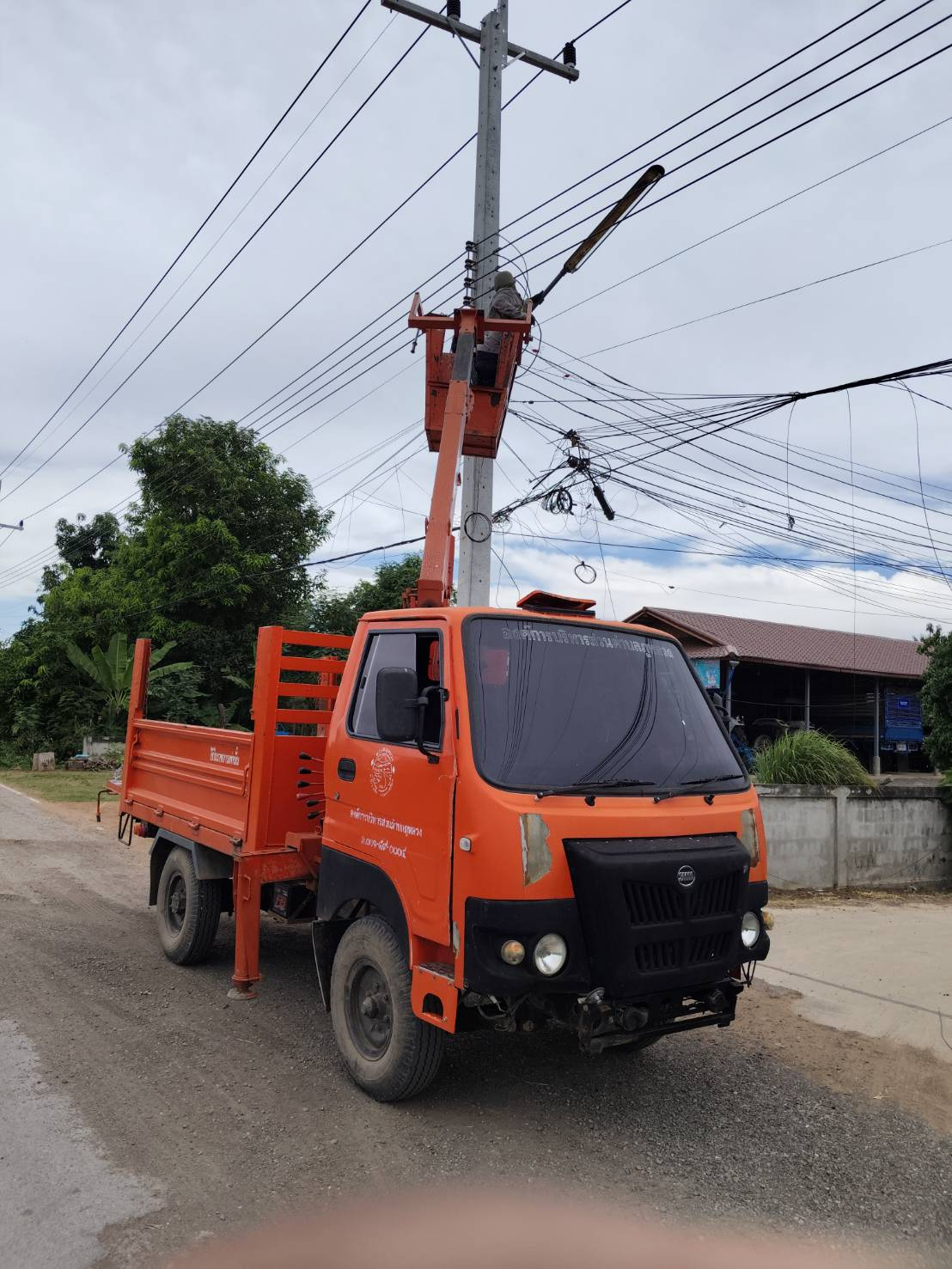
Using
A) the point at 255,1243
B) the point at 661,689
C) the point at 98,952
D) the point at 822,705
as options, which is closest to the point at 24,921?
the point at 98,952

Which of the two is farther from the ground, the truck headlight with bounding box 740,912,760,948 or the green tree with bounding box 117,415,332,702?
the green tree with bounding box 117,415,332,702

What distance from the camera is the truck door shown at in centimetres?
386

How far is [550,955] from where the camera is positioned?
11.7ft

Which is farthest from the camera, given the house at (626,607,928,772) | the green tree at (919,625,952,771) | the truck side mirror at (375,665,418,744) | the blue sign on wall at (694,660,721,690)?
the house at (626,607,928,772)

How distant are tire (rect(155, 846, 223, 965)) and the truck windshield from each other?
323 centimetres

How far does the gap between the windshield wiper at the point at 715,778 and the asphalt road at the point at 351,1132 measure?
1576 millimetres

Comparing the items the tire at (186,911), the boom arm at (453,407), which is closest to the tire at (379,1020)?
the tire at (186,911)

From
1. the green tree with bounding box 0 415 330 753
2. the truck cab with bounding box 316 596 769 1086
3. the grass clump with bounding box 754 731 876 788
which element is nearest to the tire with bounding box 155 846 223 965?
the truck cab with bounding box 316 596 769 1086

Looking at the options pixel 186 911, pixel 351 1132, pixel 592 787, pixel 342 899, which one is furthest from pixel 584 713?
pixel 186 911

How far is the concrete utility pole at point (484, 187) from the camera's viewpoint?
9.09 m

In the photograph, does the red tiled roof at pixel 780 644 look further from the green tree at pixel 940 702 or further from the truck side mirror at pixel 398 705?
the truck side mirror at pixel 398 705

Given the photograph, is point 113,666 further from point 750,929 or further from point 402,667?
point 750,929

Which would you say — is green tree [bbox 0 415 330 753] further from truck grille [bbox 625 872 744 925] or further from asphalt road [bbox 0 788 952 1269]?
truck grille [bbox 625 872 744 925]

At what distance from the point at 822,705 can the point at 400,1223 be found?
73.6 feet
